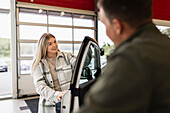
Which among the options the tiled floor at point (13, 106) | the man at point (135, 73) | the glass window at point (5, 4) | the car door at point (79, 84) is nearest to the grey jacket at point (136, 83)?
the man at point (135, 73)

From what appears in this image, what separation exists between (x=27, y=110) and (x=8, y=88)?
242 centimetres

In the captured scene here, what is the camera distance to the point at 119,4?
0.66 meters

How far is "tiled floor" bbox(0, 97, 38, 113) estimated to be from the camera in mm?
3955

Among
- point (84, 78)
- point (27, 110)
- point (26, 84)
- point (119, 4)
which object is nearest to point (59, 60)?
point (84, 78)

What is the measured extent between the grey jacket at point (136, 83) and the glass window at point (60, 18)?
210 inches

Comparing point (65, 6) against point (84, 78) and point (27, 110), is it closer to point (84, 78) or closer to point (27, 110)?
point (27, 110)

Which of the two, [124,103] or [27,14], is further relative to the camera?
[27,14]

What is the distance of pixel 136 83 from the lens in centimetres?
53

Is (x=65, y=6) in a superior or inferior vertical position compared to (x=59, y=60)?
superior

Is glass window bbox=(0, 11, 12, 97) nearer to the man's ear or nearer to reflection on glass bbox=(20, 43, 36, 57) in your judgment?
reflection on glass bbox=(20, 43, 36, 57)

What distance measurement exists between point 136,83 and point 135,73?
0.03 metres

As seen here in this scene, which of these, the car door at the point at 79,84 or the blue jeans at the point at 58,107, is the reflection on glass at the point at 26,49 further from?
the car door at the point at 79,84

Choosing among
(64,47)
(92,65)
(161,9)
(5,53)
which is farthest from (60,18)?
(161,9)

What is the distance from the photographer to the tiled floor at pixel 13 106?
13.0ft
